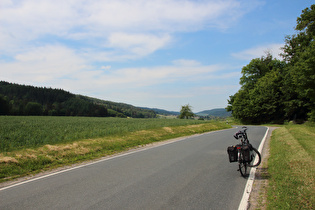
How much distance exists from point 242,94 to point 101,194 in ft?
192

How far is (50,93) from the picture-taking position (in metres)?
112

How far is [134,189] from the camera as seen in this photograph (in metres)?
5.28

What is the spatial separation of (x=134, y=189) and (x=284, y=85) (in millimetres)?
51301

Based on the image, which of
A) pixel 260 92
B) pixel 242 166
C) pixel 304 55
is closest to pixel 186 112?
pixel 260 92

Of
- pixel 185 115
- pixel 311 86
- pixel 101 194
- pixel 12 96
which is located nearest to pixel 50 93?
pixel 12 96

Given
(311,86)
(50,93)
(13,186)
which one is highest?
(50,93)

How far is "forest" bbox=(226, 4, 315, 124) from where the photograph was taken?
102 feet

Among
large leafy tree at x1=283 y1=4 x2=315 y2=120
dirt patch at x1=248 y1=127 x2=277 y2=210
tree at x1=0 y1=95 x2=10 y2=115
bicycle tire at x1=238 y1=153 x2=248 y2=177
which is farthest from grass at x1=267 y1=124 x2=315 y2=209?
tree at x1=0 y1=95 x2=10 y2=115

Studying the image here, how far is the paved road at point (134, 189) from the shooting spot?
443 centimetres

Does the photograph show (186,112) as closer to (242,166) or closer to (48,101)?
(48,101)

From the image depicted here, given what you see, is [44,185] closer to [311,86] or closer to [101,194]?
[101,194]

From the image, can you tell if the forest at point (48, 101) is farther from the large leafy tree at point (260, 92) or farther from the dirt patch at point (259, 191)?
the dirt patch at point (259, 191)

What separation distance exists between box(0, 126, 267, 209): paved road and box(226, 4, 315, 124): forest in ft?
98.3

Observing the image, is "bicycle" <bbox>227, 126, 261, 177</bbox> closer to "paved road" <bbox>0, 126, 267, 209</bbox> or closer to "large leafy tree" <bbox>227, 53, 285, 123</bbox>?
"paved road" <bbox>0, 126, 267, 209</bbox>
